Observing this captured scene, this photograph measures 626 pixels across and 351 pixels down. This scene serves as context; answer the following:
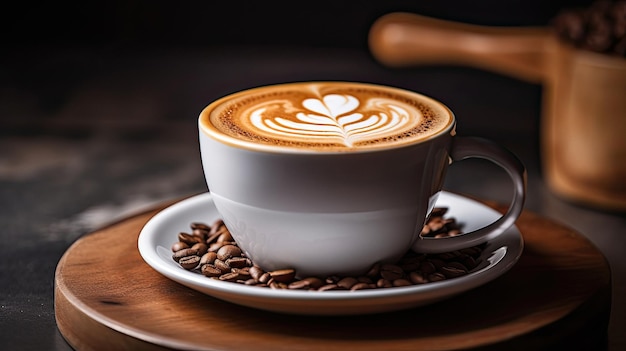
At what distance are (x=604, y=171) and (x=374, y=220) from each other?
0.59m

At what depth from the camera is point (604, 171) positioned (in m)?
1.24

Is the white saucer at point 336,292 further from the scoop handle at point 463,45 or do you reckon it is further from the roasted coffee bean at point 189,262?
the scoop handle at point 463,45

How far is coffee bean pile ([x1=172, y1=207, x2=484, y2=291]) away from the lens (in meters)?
0.77

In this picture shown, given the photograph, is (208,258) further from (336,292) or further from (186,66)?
(186,66)

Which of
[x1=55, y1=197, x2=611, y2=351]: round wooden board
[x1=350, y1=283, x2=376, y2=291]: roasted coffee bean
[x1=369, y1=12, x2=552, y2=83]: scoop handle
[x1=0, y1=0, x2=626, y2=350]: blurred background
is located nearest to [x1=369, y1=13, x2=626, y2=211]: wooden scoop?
[x1=369, y1=12, x2=552, y2=83]: scoop handle

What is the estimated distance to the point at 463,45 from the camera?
144 centimetres

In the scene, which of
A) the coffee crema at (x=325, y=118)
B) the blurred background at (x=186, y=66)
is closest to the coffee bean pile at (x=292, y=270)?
the coffee crema at (x=325, y=118)

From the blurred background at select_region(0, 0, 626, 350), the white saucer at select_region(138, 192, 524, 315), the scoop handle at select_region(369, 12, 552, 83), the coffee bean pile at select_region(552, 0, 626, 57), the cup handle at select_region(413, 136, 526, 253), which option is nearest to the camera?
the white saucer at select_region(138, 192, 524, 315)

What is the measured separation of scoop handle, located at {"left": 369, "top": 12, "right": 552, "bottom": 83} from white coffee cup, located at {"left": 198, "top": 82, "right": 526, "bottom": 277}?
1.86 feet

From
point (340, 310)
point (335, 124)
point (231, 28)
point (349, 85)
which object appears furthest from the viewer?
point (231, 28)

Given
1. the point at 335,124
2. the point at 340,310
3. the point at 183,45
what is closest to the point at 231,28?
the point at 183,45

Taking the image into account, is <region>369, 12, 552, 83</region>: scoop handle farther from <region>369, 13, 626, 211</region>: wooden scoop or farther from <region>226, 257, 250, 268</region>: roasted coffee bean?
<region>226, 257, 250, 268</region>: roasted coffee bean

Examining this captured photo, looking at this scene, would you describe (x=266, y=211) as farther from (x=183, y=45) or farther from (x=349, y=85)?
(x=183, y=45)

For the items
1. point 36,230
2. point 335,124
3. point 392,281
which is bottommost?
point 36,230
